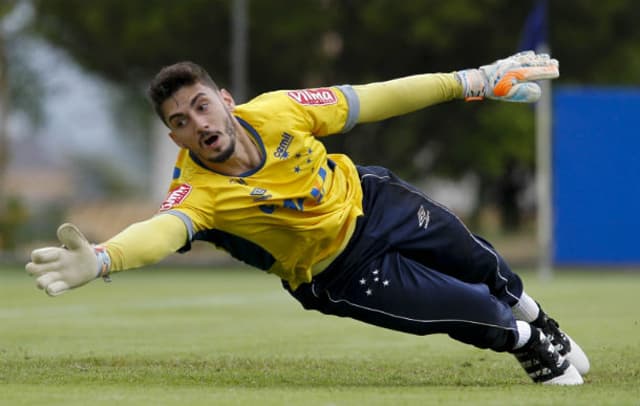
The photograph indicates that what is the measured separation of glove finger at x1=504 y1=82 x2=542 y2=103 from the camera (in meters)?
7.92

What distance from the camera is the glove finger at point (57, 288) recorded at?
6082 mm

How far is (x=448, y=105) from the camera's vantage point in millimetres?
33875

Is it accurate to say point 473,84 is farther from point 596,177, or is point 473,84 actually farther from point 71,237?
point 596,177

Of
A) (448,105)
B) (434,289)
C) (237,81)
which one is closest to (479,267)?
(434,289)

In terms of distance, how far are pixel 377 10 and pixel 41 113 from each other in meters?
14.5

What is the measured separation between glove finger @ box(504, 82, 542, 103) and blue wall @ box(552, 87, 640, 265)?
659 inches

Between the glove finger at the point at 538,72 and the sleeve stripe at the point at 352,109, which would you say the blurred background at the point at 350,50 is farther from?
the sleeve stripe at the point at 352,109

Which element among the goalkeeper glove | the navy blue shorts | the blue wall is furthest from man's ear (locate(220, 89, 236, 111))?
the blue wall

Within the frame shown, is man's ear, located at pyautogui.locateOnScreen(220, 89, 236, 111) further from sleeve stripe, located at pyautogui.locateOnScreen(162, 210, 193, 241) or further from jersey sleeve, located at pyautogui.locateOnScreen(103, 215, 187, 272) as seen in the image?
jersey sleeve, located at pyautogui.locateOnScreen(103, 215, 187, 272)

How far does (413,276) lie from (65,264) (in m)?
2.21

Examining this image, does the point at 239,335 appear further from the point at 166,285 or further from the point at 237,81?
the point at 237,81

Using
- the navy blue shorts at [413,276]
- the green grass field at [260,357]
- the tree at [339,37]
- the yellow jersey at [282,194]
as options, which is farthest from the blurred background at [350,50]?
the yellow jersey at [282,194]

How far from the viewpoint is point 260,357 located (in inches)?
380

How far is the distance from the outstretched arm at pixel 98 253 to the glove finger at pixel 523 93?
87.4 inches
